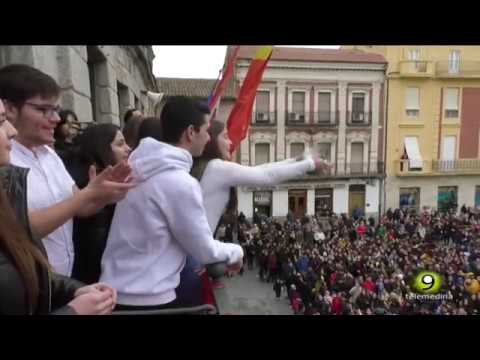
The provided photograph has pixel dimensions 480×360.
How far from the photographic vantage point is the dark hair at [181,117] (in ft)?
3.37

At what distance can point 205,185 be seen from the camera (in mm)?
1119

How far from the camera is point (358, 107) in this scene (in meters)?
3.87

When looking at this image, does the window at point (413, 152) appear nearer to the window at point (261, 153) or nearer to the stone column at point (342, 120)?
the stone column at point (342, 120)

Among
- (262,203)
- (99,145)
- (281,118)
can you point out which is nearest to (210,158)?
(99,145)

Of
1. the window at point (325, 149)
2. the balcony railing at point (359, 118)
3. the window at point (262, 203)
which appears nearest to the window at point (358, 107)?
the balcony railing at point (359, 118)

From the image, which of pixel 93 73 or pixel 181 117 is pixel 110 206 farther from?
pixel 93 73

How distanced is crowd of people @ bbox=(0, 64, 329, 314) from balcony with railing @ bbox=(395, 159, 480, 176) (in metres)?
2.43

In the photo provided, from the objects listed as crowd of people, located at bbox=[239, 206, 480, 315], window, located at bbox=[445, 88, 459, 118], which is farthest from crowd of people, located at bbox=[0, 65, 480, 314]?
window, located at bbox=[445, 88, 459, 118]

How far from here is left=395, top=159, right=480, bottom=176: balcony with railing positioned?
3.22 metres

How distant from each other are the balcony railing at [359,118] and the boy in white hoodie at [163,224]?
9.42ft

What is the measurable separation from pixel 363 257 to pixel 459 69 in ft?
7.11
